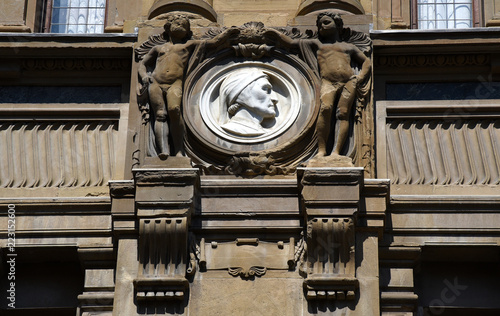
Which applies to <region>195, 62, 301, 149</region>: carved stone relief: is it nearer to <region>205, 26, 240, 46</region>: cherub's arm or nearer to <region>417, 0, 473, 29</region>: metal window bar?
<region>205, 26, 240, 46</region>: cherub's arm

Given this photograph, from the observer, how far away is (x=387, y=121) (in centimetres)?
1617

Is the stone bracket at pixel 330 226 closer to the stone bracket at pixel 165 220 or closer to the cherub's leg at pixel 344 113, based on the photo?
the cherub's leg at pixel 344 113

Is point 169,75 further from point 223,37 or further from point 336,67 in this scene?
point 336,67

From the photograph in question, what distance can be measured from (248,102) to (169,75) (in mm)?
970

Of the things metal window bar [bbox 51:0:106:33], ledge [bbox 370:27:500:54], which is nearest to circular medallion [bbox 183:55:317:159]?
ledge [bbox 370:27:500:54]

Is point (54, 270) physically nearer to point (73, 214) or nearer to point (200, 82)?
point (73, 214)

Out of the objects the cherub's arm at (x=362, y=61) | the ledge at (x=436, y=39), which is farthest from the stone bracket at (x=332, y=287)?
the ledge at (x=436, y=39)

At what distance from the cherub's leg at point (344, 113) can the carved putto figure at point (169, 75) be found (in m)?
1.56

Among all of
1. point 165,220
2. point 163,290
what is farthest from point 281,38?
point 163,290

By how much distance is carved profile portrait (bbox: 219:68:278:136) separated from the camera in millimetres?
Answer: 15734

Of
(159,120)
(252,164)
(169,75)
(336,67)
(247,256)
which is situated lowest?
(247,256)

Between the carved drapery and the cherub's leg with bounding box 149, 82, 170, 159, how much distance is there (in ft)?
2.92

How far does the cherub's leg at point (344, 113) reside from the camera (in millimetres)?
15402

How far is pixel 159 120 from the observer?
51.0ft
